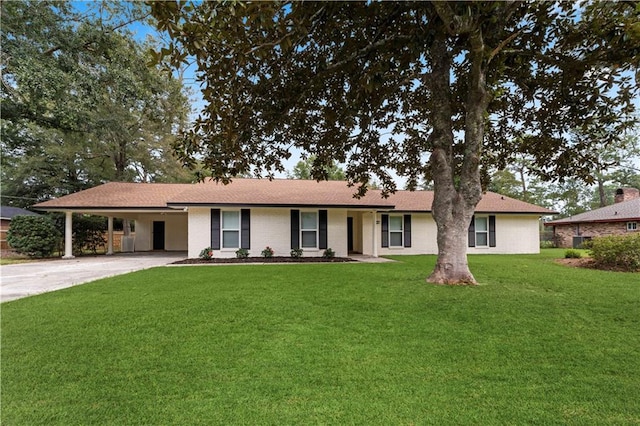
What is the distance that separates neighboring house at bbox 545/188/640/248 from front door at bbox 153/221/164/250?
1029 inches

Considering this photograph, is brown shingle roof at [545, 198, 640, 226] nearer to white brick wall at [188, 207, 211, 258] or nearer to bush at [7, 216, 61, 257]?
white brick wall at [188, 207, 211, 258]

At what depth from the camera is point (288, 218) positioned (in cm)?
1390

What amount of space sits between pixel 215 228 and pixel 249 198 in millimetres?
1838

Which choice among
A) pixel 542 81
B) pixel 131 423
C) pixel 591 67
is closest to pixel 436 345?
pixel 131 423

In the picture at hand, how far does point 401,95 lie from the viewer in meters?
9.42

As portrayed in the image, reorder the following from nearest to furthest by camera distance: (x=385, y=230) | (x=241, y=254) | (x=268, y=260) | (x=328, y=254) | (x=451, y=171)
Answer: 1. (x=451, y=171)
2. (x=268, y=260)
3. (x=241, y=254)
4. (x=328, y=254)
5. (x=385, y=230)

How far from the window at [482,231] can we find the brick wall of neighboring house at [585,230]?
8.38 m

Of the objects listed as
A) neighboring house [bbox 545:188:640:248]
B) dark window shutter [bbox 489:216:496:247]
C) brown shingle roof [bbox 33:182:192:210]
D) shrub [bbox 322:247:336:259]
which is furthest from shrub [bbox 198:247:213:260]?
neighboring house [bbox 545:188:640:248]

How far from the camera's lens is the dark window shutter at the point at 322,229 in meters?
14.0

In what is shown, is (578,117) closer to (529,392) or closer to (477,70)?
(477,70)

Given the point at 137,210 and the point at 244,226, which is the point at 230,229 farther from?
the point at 137,210

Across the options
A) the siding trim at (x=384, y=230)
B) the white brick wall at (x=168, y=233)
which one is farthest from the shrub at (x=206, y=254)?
the siding trim at (x=384, y=230)

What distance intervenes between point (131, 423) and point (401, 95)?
933 cm

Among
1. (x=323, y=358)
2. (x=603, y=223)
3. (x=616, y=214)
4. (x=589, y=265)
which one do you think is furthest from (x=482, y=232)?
(x=323, y=358)
